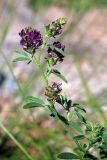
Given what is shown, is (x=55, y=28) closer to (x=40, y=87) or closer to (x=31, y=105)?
(x=31, y=105)

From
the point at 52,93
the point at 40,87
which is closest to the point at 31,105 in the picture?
the point at 52,93

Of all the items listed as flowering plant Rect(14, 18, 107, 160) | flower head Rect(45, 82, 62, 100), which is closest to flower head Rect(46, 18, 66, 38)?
flowering plant Rect(14, 18, 107, 160)

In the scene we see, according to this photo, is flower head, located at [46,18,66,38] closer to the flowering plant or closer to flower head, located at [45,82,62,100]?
the flowering plant

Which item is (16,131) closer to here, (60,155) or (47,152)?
(47,152)

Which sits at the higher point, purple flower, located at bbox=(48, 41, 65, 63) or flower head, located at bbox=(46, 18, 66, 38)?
flower head, located at bbox=(46, 18, 66, 38)

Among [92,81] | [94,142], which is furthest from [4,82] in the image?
[94,142]

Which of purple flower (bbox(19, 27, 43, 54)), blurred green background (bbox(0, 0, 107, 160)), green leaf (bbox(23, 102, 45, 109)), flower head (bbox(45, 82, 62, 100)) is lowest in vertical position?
flower head (bbox(45, 82, 62, 100))

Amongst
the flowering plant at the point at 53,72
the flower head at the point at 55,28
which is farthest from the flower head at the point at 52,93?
the flower head at the point at 55,28

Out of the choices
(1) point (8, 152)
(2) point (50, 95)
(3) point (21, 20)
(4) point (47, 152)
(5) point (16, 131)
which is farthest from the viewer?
(3) point (21, 20)
